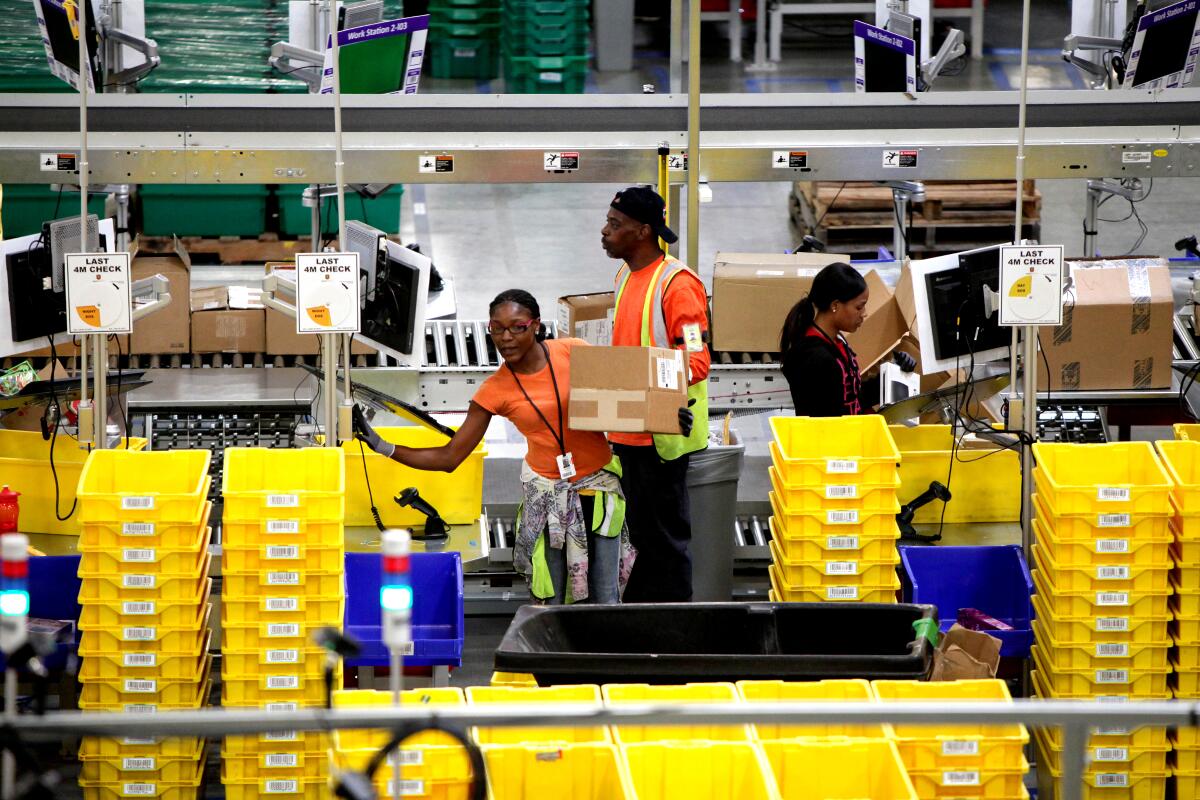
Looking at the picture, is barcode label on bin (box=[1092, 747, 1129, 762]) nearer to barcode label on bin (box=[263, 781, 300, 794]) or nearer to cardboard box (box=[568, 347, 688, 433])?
cardboard box (box=[568, 347, 688, 433])

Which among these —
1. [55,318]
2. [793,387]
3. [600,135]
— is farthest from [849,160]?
[55,318]

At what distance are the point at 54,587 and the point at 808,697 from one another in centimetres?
307

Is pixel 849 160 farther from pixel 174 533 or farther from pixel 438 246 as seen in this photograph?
pixel 438 246

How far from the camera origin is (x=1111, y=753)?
18.5 ft

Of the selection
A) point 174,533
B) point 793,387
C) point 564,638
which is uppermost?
point 793,387

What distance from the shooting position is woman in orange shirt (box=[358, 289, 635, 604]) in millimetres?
5945

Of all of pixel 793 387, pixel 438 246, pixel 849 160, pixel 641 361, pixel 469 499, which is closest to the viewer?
pixel 641 361

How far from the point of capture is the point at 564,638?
222 inches

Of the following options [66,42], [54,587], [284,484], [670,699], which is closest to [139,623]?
[284,484]

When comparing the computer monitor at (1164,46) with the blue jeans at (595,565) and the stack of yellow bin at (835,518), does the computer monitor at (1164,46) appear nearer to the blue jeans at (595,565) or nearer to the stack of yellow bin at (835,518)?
the stack of yellow bin at (835,518)

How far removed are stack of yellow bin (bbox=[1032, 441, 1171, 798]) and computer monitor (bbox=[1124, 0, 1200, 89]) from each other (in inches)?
124

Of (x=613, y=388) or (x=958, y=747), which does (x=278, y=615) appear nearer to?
(x=613, y=388)

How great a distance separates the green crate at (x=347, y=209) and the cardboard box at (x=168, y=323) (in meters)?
3.42

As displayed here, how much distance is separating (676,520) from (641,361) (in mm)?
810
